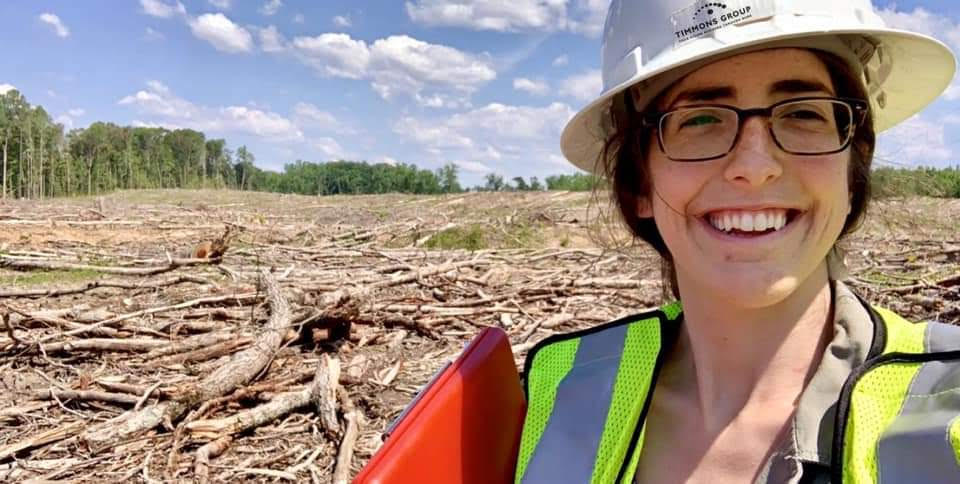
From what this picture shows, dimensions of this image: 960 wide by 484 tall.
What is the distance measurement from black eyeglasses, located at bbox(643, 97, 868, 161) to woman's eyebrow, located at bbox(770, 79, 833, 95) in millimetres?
19

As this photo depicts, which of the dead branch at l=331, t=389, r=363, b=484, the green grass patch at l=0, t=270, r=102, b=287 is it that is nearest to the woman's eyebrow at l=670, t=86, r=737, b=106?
the dead branch at l=331, t=389, r=363, b=484

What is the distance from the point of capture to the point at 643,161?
140 cm

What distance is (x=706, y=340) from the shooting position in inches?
54.0

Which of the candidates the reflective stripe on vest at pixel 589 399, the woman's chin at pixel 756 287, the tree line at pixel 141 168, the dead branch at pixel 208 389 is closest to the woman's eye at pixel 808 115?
the woman's chin at pixel 756 287

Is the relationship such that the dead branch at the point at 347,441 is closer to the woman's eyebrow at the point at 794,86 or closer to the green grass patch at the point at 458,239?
the woman's eyebrow at the point at 794,86

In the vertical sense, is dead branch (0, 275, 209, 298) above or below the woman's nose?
below

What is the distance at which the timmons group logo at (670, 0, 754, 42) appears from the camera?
1186 mm

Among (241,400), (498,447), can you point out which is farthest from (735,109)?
(241,400)

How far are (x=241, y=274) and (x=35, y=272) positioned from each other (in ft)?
10.2

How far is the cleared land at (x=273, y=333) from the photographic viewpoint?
125 inches

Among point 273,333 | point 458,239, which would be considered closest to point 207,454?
point 273,333

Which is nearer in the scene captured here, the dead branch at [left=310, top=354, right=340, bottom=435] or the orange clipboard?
the orange clipboard

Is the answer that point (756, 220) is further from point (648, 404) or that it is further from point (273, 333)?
point (273, 333)

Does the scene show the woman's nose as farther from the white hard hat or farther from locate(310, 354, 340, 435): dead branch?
locate(310, 354, 340, 435): dead branch
